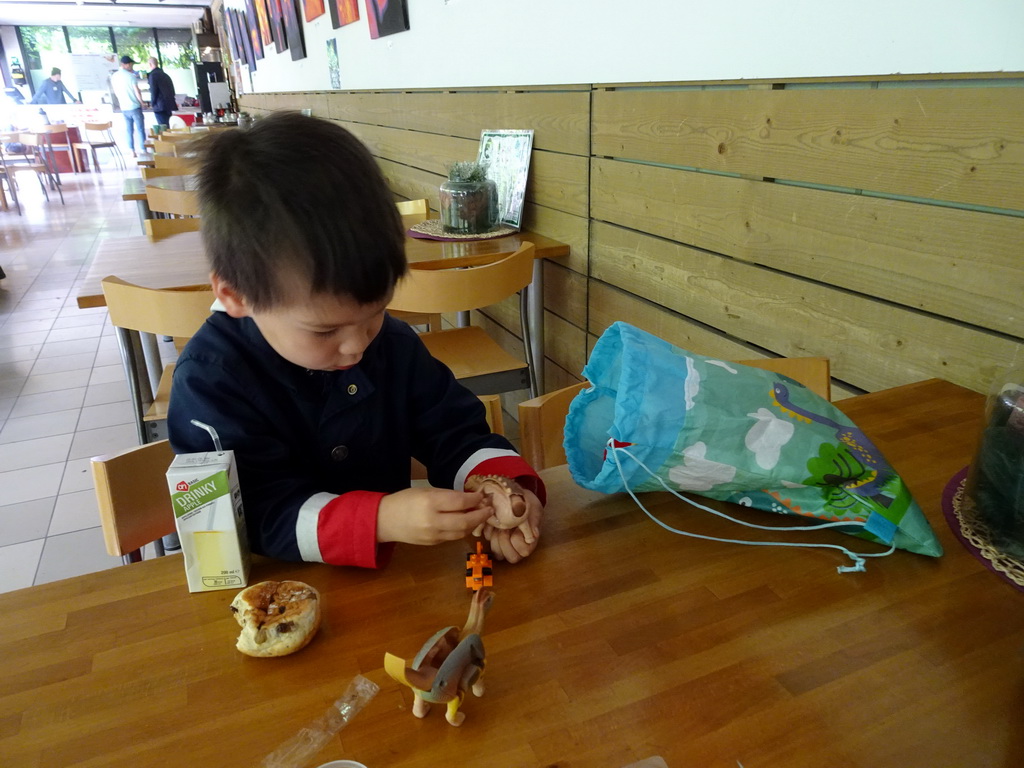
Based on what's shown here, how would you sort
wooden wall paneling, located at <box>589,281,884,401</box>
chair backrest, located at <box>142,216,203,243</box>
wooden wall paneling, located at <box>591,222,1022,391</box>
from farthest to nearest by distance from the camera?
chair backrest, located at <box>142,216,203,243</box>, wooden wall paneling, located at <box>589,281,884,401</box>, wooden wall paneling, located at <box>591,222,1022,391</box>

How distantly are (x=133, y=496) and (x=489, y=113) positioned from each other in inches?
80.6

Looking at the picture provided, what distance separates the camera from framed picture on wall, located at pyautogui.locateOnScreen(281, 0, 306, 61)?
5082 millimetres

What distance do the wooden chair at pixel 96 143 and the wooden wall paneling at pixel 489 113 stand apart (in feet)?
32.7

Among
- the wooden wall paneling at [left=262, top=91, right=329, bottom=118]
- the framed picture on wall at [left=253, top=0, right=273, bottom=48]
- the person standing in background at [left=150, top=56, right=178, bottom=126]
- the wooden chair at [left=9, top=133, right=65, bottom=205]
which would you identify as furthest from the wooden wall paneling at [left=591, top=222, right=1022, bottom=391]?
the person standing in background at [left=150, top=56, right=178, bottom=126]

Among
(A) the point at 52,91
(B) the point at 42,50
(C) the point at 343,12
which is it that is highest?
(B) the point at 42,50

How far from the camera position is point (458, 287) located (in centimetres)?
180

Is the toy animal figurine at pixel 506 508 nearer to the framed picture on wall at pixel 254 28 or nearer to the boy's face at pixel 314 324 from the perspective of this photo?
the boy's face at pixel 314 324

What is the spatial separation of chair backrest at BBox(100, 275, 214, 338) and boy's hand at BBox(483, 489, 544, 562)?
1.13m

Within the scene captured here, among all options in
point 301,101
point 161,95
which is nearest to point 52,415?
point 301,101

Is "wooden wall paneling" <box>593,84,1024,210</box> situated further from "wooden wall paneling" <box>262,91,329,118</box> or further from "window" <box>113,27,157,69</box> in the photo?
"window" <box>113,27,157,69</box>

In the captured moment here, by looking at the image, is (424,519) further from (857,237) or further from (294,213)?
(857,237)

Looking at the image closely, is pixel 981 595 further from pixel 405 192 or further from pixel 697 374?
pixel 405 192

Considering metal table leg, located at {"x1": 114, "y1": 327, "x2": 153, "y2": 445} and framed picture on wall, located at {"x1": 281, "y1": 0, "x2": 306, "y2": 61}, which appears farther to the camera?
framed picture on wall, located at {"x1": 281, "y1": 0, "x2": 306, "y2": 61}

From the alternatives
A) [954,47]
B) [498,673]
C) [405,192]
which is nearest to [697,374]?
Answer: [498,673]
